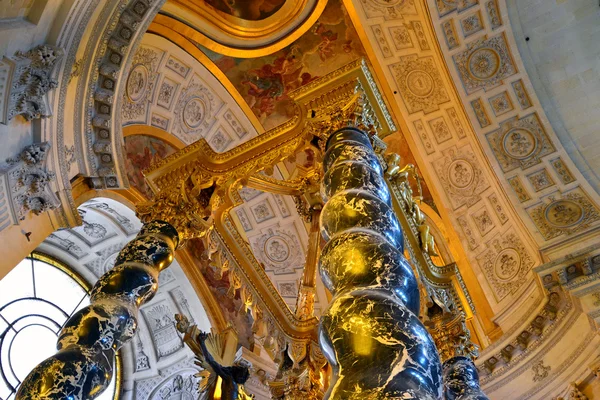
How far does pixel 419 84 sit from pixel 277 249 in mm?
4336

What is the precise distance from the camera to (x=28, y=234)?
5562mm

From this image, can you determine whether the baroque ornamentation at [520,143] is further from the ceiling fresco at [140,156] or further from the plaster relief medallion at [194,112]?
the ceiling fresco at [140,156]

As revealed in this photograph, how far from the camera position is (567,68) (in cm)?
1074

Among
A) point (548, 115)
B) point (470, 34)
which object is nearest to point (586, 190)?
point (548, 115)

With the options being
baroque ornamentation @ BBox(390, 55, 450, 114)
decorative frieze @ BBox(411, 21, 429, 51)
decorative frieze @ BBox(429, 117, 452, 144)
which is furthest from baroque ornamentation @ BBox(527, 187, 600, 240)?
decorative frieze @ BBox(411, 21, 429, 51)

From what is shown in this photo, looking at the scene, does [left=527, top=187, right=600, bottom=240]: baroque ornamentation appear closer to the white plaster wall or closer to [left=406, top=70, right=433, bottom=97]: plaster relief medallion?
the white plaster wall

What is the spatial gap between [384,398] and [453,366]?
13.0 ft

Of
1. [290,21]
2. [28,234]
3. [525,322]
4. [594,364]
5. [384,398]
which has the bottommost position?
[384,398]

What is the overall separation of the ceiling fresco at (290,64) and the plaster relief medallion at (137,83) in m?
1.86

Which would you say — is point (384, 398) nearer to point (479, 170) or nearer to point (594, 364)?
point (594, 364)

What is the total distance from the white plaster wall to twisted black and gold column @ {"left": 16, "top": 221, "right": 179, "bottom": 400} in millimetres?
8501

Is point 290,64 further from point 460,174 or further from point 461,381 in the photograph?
point 461,381

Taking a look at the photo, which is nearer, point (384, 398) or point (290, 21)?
point (384, 398)

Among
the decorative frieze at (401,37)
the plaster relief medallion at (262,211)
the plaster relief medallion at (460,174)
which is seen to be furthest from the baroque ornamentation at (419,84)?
the plaster relief medallion at (262,211)
